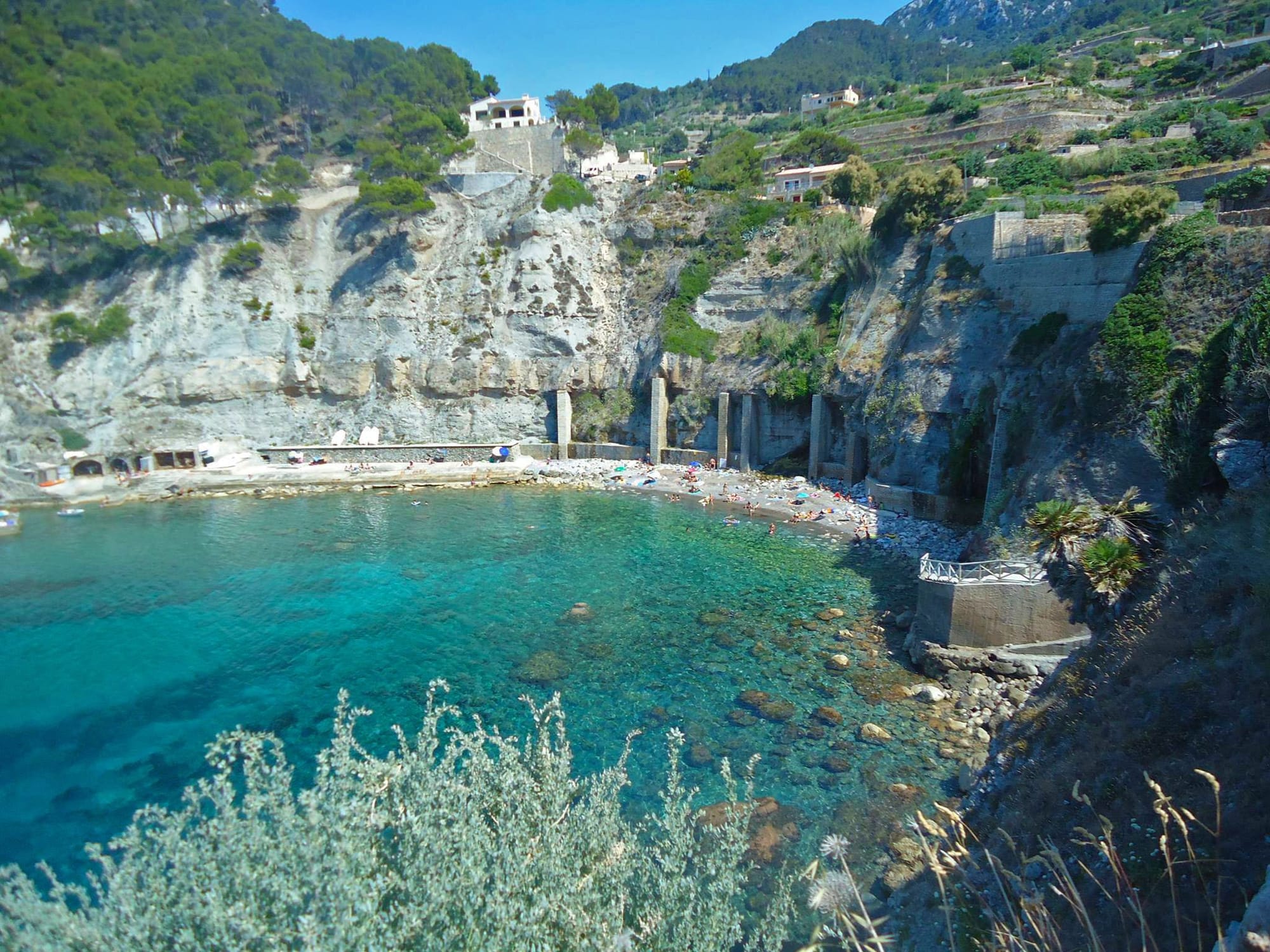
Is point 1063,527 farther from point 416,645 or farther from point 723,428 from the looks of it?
point 723,428

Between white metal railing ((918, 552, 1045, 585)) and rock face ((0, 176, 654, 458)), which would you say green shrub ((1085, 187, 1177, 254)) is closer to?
white metal railing ((918, 552, 1045, 585))

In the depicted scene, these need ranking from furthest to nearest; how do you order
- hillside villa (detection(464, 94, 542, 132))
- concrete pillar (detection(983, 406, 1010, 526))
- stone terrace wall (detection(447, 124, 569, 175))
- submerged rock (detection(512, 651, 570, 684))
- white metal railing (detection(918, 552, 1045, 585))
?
1. hillside villa (detection(464, 94, 542, 132))
2. stone terrace wall (detection(447, 124, 569, 175))
3. concrete pillar (detection(983, 406, 1010, 526))
4. submerged rock (detection(512, 651, 570, 684))
5. white metal railing (detection(918, 552, 1045, 585))

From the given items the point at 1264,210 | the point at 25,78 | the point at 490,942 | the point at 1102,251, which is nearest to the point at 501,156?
the point at 25,78

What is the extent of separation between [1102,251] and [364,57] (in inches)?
2696

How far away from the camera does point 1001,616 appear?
590 inches

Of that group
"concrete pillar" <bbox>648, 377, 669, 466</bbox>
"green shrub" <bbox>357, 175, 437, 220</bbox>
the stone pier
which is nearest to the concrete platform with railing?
the stone pier

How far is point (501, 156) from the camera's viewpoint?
50.0 meters

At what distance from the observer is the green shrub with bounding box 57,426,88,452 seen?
37.0 meters

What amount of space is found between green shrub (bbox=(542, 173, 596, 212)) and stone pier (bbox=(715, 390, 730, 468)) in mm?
16639

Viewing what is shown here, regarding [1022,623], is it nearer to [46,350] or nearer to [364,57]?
[46,350]

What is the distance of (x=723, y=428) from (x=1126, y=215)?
19856 millimetres

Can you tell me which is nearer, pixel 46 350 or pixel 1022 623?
pixel 1022 623

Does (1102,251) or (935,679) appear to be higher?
(1102,251)

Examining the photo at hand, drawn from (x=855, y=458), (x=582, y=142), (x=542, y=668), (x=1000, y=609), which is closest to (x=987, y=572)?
(x=1000, y=609)
